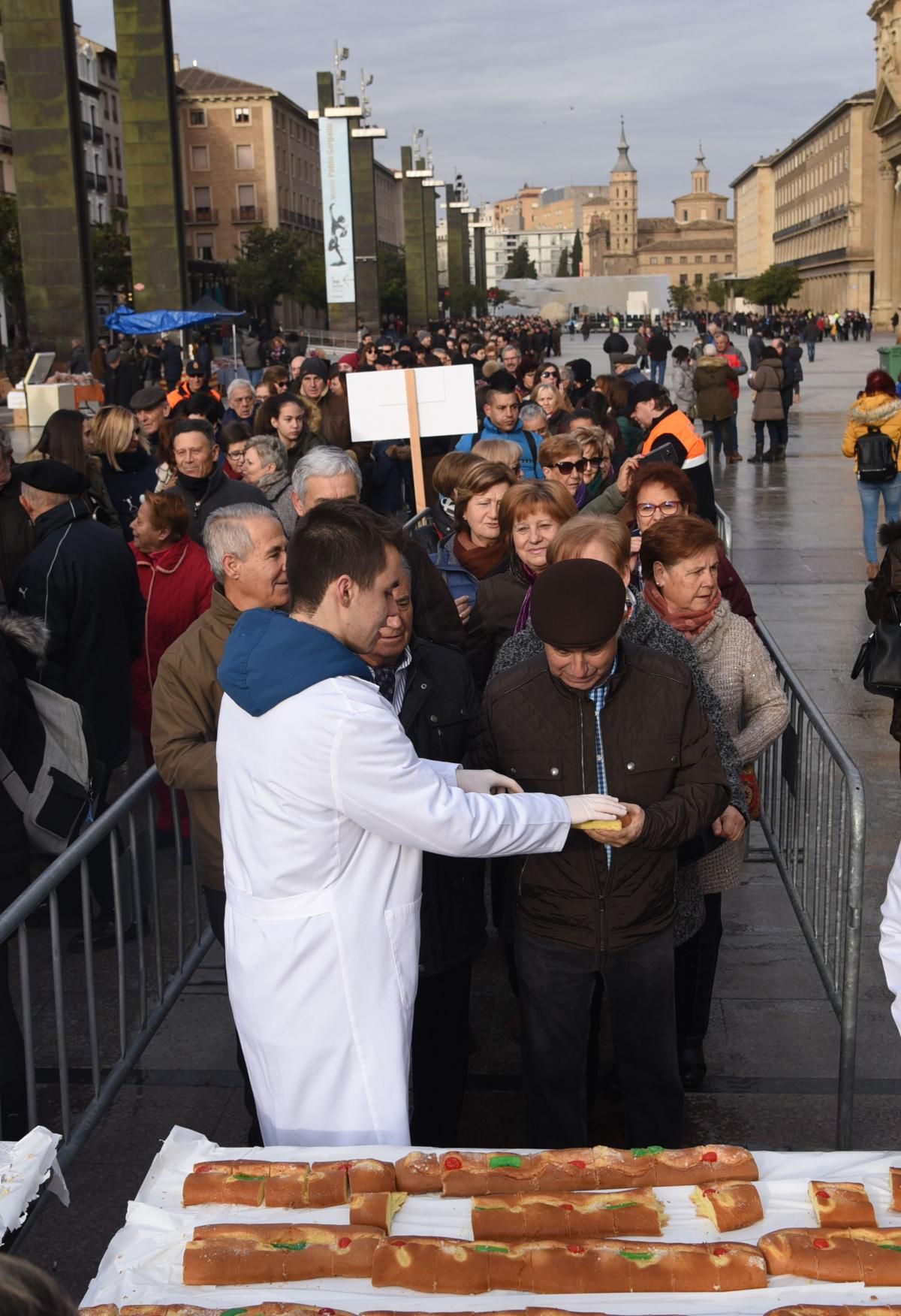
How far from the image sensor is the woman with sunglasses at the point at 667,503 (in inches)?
196

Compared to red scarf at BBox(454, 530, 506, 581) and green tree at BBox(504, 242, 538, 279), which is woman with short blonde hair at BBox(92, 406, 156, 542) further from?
green tree at BBox(504, 242, 538, 279)

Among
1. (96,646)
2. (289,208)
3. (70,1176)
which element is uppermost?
(289,208)

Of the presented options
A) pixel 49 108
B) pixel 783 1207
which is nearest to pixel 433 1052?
pixel 783 1207

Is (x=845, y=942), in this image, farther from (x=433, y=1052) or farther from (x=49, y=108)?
(x=49, y=108)

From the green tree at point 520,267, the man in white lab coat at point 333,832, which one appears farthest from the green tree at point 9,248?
the green tree at point 520,267

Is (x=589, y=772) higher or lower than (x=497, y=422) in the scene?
lower

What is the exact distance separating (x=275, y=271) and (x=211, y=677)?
215ft

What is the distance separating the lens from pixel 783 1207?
2.53m

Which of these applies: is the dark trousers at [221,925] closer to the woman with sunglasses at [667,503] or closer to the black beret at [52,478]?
the woman with sunglasses at [667,503]

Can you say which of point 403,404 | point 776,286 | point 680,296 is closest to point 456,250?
point 776,286

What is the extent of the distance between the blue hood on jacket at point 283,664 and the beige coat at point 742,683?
1.62m

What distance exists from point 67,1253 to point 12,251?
48.5 meters

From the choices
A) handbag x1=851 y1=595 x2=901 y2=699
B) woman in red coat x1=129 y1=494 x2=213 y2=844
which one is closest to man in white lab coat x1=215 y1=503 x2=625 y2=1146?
handbag x1=851 y1=595 x2=901 y2=699

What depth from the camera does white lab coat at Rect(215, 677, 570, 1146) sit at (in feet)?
8.93
